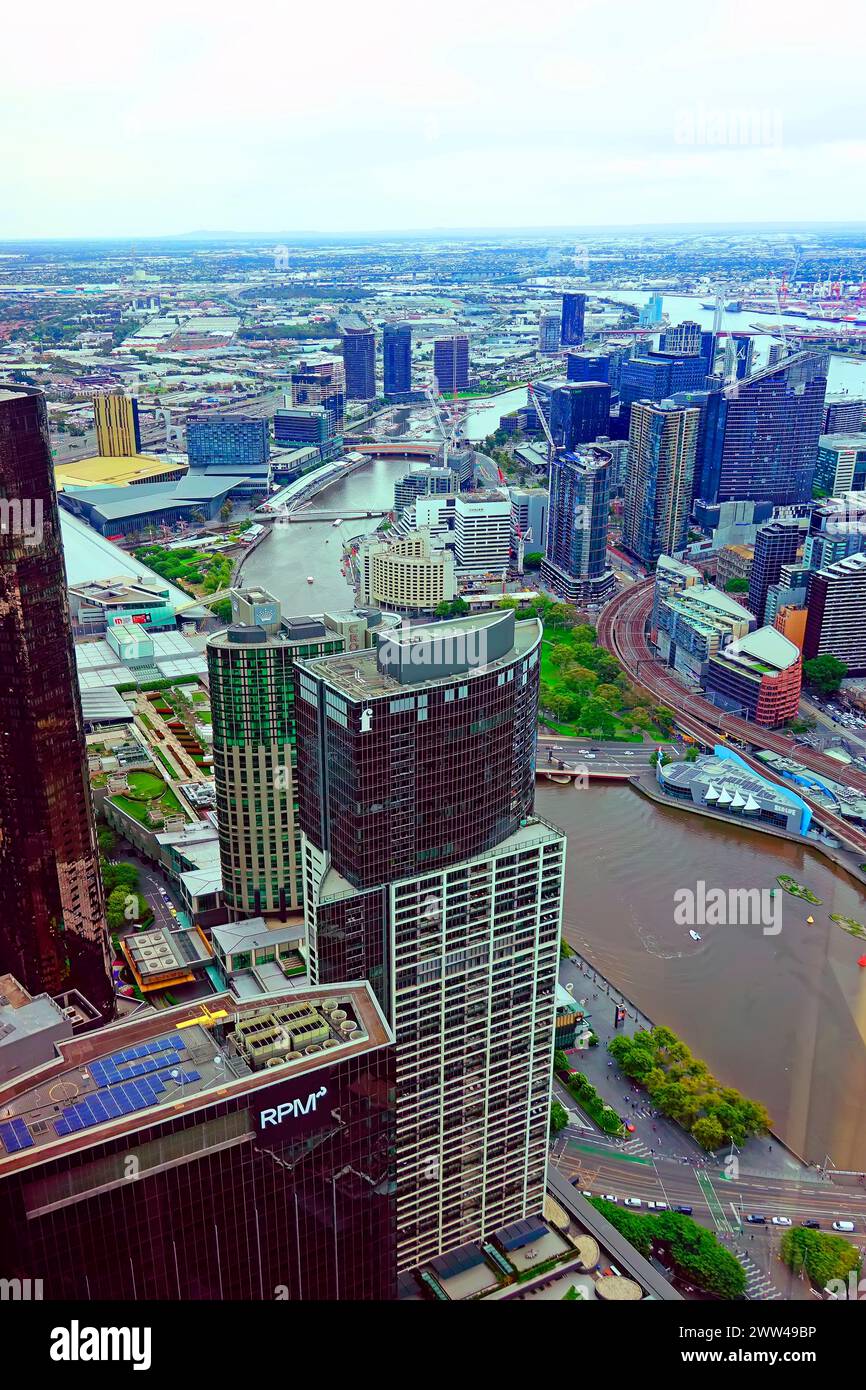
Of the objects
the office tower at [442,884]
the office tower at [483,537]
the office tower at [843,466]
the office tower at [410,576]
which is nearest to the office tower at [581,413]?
the office tower at [843,466]

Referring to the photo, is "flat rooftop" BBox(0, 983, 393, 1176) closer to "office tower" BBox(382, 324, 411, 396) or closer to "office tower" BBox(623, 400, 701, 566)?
"office tower" BBox(623, 400, 701, 566)

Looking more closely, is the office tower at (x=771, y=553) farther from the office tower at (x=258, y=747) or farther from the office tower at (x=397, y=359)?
the office tower at (x=397, y=359)

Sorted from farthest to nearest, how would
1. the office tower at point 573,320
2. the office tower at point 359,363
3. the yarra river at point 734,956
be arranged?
the office tower at point 573,320, the office tower at point 359,363, the yarra river at point 734,956

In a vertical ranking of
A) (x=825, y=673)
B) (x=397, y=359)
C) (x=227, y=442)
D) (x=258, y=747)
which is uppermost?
(x=397, y=359)

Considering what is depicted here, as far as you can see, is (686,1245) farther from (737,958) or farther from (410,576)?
(410,576)

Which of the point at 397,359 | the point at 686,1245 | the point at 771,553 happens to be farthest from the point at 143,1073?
the point at 397,359
